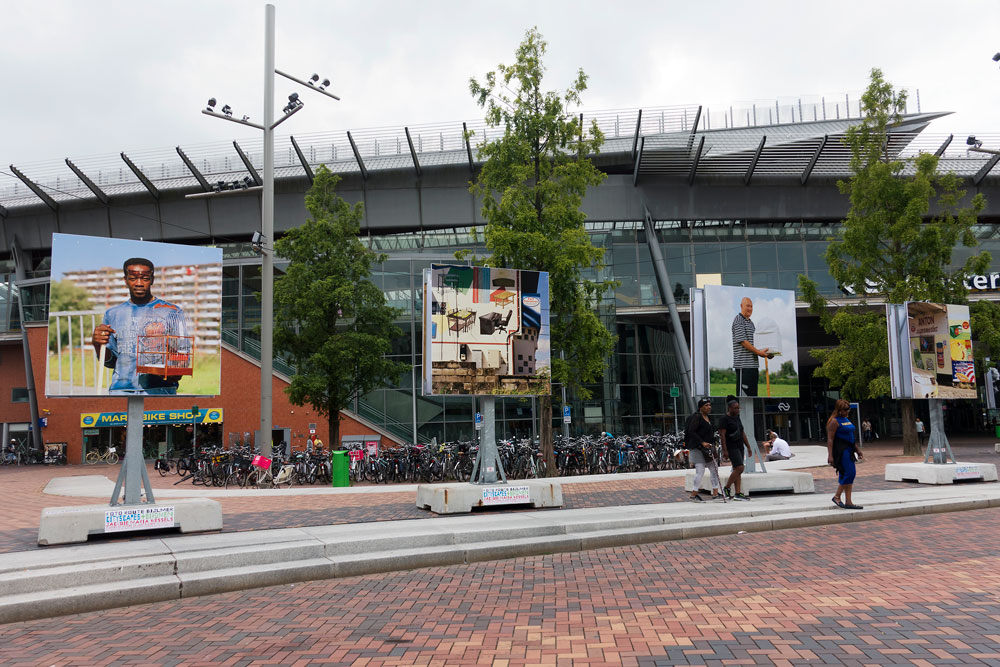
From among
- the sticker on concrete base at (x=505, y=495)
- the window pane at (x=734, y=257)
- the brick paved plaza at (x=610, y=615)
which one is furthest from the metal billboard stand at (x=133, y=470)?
the window pane at (x=734, y=257)

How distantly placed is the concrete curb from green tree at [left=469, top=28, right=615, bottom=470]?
22.8 feet

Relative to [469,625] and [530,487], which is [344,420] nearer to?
[530,487]

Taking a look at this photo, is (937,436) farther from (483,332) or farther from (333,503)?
(333,503)

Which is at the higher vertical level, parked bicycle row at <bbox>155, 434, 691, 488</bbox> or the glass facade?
the glass facade

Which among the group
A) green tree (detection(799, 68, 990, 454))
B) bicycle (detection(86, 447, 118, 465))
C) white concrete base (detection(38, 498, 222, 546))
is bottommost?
bicycle (detection(86, 447, 118, 465))

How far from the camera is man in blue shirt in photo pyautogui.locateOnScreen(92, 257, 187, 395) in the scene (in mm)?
9141

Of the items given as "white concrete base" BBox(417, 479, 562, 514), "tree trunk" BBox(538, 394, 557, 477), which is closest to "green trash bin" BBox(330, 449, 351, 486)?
"tree trunk" BBox(538, 394, 557, 477)

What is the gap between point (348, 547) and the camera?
777 centimetres

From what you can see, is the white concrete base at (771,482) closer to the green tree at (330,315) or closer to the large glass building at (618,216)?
the green tree at (330,315)

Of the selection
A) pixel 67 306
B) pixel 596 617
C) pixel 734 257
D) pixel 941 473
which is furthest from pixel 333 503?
pixel 734 257

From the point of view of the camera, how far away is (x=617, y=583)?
6535 millimetres

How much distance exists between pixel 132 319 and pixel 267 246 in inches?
341

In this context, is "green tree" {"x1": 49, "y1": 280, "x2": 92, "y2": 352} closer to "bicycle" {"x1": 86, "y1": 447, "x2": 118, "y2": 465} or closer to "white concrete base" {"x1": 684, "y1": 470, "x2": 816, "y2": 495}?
"white concrete base" {"x1": 684, "y1": 470, "x2": 816, "y2": 495}

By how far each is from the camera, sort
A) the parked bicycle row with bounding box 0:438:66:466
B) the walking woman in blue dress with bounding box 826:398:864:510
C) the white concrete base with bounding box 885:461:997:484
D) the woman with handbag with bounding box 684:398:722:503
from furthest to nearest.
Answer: the parked bicycle row with bounding box 0:438:66:466
the white concrete base with bounding box 885:461:997:484
the woman with handbag with bounding box 684:398:722:503
the walking woman in blue dress with bounding box 826:398:864:510
